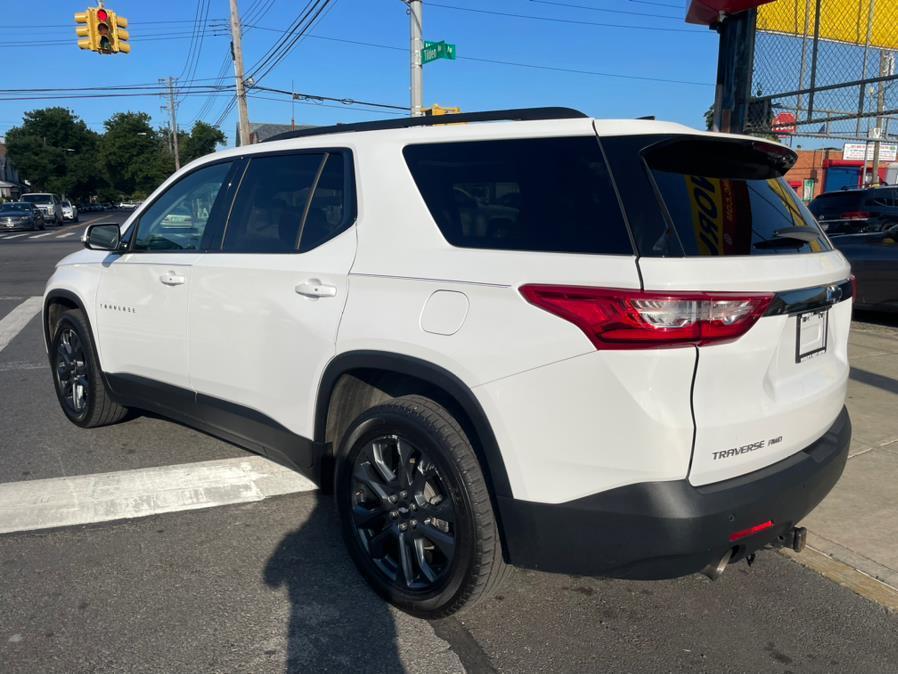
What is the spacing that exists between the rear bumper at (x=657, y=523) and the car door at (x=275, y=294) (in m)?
1.15

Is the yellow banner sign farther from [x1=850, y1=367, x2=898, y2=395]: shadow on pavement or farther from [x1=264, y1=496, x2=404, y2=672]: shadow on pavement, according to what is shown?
[x1=264, y1=496, x2=404, y2=672]: shadow on pavement

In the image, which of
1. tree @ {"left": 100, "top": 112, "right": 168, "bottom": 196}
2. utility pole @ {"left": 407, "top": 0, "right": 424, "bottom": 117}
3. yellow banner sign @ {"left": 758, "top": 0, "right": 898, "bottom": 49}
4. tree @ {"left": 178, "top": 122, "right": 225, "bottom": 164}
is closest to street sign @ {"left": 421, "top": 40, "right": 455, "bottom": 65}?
utility pole @ {"left": 407, "top": 0, "right": 424, "bottom": 117}

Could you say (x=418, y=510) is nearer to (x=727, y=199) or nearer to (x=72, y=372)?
(x=727, y=199)

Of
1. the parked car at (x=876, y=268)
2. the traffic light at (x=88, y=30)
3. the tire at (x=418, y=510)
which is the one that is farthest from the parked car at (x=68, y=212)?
the tire at (x=418, y=510)

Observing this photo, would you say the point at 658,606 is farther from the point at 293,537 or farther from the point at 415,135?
the point at 415,135

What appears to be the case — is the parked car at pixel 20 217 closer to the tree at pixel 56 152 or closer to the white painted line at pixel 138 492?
the white painted line at pixel 138 492

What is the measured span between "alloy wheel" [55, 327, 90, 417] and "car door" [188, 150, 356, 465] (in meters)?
1.50

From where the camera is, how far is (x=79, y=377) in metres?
4.94

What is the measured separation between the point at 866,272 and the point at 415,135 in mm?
7692

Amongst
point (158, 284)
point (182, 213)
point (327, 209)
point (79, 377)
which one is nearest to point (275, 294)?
point (327, 209)

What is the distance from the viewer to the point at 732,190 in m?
2.65

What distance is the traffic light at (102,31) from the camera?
60.7 feet

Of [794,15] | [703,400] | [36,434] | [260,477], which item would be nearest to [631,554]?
[703,400]

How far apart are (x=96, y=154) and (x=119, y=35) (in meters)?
92.4
